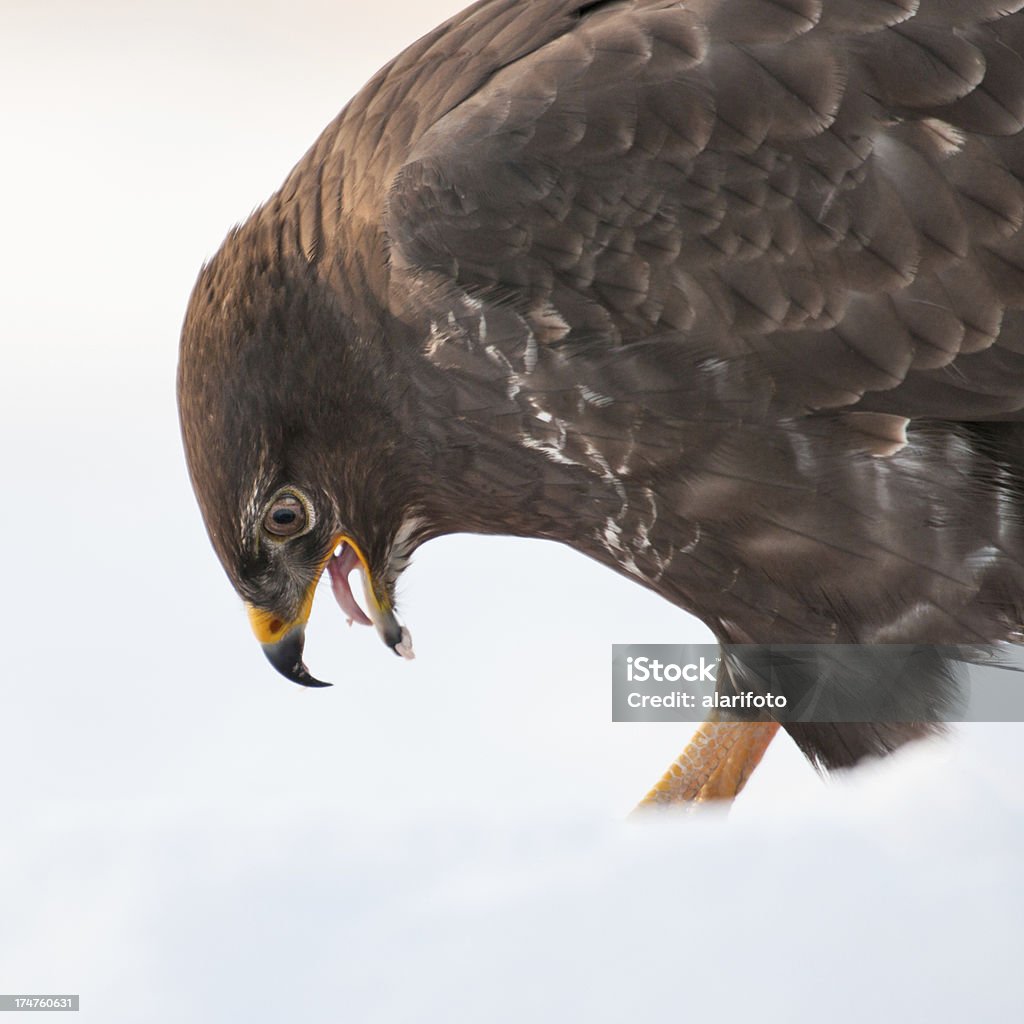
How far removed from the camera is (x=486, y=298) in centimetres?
240

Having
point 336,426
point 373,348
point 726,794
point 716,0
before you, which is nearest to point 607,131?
point 716,0

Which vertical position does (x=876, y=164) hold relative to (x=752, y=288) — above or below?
above

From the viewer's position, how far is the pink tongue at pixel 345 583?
2.88m

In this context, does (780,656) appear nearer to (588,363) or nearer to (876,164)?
(588,363)

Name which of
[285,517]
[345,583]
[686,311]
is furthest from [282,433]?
[686,311]

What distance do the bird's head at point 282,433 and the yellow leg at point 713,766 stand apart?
0.85 meters

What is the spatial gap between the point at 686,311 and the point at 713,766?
125 cm

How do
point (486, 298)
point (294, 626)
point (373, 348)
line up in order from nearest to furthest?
point (486, 298) < point (373, 348) < point (294, 626)

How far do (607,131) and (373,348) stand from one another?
0.58m

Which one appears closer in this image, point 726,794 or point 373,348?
point 373,348

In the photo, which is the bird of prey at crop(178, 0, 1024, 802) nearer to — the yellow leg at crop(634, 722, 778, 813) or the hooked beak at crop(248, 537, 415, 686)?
the hooked beak at crop(248, 537, 415, 686)

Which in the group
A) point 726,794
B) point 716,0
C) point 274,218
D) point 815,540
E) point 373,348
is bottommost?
point 726,794

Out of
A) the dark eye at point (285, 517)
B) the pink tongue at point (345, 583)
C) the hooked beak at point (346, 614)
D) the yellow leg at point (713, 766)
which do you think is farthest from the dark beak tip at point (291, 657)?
the yellow leg at point (713, 766)

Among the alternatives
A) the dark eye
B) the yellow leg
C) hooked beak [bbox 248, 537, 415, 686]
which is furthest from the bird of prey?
the yellow leg
